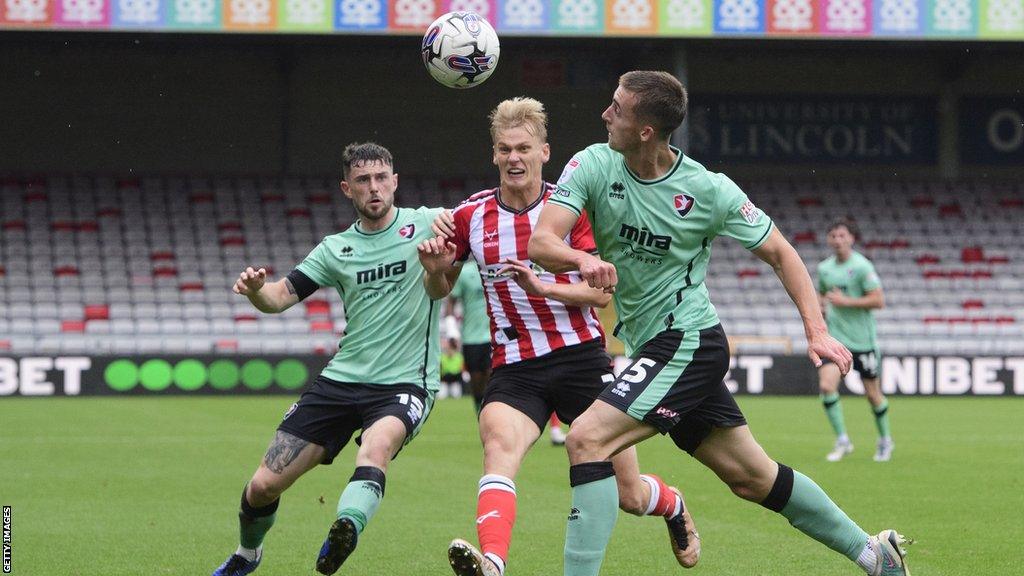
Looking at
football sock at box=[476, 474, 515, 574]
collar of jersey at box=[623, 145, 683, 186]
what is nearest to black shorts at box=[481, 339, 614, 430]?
football sock at box=[476, 474, 515, 574]

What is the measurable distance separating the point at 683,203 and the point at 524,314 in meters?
1.01

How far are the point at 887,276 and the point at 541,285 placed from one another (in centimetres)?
2226

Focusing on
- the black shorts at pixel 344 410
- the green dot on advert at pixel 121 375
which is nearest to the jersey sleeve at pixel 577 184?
the black shorts at pixel 344 410

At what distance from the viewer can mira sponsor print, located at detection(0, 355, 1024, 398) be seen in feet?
70.2

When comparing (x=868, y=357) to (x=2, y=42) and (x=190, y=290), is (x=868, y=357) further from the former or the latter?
(x=2, y=42)

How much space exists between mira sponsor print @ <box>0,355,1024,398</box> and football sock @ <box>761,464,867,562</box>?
15.5m

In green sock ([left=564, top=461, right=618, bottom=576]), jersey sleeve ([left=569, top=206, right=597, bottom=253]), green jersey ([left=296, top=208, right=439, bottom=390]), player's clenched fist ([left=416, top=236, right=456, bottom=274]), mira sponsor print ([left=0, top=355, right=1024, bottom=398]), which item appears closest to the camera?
green sock ([left=564, top=461, right=618, bottom=576])

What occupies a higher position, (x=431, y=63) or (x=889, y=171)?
(x=431, y=63)

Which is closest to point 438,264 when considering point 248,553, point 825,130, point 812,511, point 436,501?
point 248,553

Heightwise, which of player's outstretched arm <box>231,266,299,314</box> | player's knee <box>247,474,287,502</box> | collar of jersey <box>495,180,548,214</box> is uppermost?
collar of jersey <box>495,180,548,214</box>

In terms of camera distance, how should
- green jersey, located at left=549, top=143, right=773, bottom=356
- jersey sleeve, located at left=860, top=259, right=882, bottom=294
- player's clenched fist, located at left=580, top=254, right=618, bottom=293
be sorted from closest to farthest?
player's clenched fist, located at left=580, top=254, right=618, bottom=293
green jersey, located at left=549, top=143, right=773, bottom=356
jersey sleeve, located at left=860, top=259, right=882, bottom=294

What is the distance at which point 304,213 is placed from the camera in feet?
90.6

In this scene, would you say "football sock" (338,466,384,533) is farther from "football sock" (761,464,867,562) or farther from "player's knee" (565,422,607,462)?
"football sock" (761,464,867,562)

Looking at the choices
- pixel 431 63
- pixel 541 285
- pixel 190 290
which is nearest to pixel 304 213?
pixel 190 290
